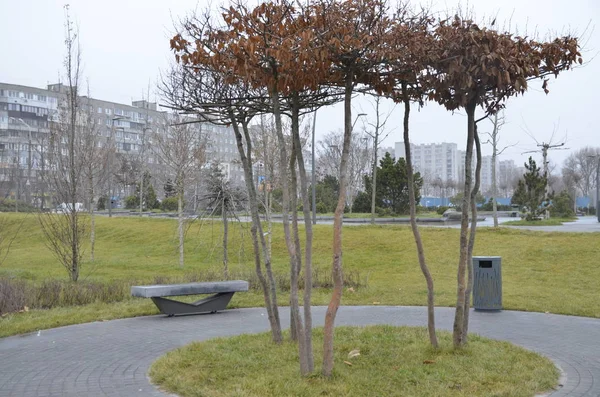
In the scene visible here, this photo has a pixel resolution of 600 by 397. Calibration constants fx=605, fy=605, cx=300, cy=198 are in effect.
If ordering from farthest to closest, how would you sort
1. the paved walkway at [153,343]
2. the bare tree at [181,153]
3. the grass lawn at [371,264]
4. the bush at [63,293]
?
the bare tree at [181,153] < the grass lawn at [371,264] < the bush at [63,293] < the paved walkway at [153,343]

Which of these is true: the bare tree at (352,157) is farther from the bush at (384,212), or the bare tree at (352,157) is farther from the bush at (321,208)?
the bush at (384,212)

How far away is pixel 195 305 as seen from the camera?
11.0 m

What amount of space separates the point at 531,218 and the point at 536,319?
78.0ft

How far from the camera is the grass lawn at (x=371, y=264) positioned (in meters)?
11.5

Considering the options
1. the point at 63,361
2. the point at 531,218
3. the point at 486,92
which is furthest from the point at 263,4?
the point at 531,218

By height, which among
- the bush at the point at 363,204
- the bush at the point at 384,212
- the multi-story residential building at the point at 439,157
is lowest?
the bush at the point at 384,212

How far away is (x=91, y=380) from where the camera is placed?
6434 mm

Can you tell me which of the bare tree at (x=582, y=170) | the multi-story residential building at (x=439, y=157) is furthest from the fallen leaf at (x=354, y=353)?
the multi-story residential building at (x=439, y=157)

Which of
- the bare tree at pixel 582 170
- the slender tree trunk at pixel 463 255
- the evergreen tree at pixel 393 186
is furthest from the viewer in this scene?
the bare tree at pixel 582 170

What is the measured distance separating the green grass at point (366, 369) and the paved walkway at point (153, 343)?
0.35 metres

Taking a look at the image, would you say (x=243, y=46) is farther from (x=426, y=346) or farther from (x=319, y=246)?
(x=319, y=246)

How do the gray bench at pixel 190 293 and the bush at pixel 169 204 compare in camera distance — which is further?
the bush at pixel 169 204

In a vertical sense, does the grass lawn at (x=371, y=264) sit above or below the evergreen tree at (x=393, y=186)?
below

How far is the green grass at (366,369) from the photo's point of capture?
5742 millimetres
